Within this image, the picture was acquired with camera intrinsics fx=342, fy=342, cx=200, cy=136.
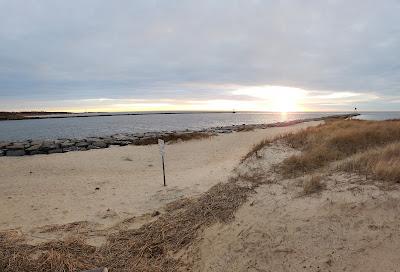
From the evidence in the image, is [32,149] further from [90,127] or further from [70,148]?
[90,127]

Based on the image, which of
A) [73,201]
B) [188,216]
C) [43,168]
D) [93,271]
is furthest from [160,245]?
[43,168]

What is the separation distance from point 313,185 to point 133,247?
13.0 feet

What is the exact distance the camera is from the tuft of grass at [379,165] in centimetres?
696

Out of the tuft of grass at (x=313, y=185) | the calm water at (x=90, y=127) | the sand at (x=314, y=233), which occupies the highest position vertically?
the tuft of grass at (x=313, y=185)

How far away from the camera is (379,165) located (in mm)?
7438

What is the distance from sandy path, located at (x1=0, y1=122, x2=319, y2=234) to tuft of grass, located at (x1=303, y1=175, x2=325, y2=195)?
157 inches

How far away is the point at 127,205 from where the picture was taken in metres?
9.88

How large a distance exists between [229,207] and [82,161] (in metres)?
14.3

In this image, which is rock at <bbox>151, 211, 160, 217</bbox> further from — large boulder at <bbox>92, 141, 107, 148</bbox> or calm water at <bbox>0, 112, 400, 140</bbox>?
calm water at <bbox>0, 112, 400, 140</bbox>

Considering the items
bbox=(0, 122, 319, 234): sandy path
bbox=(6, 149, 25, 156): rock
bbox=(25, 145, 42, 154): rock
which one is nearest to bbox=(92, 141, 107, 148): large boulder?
bbox=(25, 145, 42, 154): rock

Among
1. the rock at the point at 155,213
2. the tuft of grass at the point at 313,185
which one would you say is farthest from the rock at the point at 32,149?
the tuft of grass at the point at 313,185

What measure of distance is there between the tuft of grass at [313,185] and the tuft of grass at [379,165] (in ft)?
3.27

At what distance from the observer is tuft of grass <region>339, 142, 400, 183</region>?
6961mm

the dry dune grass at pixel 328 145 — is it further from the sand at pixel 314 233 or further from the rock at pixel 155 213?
the rock at pixel 155 213
